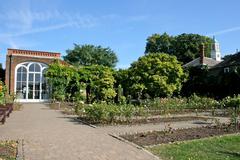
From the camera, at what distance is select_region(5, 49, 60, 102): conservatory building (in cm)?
4122

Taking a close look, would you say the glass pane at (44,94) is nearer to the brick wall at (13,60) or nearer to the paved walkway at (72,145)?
the brick wall at (13,60)

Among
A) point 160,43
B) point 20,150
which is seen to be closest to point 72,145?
point 20,150

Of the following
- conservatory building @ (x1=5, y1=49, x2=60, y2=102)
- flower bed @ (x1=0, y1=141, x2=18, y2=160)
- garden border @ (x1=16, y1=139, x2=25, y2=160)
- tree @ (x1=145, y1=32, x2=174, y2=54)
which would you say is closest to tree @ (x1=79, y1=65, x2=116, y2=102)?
conservatory building @ (x1=5, y1=49, x2=60, y2=102)

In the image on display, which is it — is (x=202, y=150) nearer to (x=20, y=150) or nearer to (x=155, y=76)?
(x=20, y=150)

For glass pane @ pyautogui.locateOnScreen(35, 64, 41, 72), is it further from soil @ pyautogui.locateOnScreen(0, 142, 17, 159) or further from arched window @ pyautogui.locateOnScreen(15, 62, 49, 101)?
soil @ pyautogui.locateOnScreen(0, 142, 17, 159)

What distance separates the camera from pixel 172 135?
39.1 ft

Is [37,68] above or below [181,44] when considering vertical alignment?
below

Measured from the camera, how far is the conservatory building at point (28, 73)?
41219 mm

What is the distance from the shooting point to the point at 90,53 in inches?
2576

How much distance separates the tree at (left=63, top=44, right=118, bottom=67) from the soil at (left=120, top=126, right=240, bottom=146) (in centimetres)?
5221

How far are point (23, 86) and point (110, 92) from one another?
12.0 meters

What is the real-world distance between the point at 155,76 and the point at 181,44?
3165 centimetres

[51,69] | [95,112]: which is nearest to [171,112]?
[95,112]

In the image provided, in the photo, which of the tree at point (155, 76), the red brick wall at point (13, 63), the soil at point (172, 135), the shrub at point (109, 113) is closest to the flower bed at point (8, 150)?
the soil at point (172, 135)
